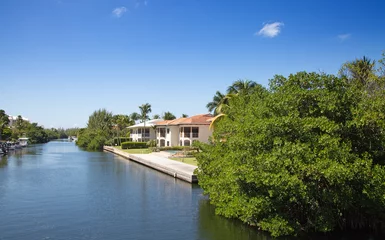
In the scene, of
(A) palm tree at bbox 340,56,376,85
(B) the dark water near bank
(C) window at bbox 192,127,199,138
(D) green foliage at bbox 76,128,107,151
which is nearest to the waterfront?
(B) the dark water near bank

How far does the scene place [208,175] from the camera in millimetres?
21688

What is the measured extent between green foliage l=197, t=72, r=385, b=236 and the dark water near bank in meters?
1.39

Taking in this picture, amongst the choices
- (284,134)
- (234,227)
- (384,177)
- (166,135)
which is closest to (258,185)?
(284,134)

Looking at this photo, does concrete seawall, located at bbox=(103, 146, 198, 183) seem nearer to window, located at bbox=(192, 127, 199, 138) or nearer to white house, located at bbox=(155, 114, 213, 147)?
white house, located at bbox=(155, 114, 213, 147)

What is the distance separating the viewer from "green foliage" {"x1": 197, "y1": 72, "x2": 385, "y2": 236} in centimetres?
1423

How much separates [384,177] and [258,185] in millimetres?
5172

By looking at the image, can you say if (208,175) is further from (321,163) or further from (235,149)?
(321,163)

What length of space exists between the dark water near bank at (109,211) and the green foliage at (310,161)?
1.39 m

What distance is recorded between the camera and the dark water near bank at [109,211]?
1628 cm

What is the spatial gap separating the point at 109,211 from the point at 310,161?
12.2 m

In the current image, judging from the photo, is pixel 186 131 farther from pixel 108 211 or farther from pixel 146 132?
pixel 108 211

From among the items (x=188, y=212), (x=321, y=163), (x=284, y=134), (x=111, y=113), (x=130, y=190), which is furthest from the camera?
(x=111, y=113)

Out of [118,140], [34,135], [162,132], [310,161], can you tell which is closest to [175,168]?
[310,161]

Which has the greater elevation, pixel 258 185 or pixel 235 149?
pixel 235 149
